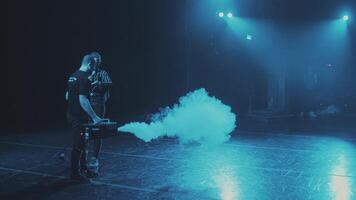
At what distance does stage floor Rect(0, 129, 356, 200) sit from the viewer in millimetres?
6387

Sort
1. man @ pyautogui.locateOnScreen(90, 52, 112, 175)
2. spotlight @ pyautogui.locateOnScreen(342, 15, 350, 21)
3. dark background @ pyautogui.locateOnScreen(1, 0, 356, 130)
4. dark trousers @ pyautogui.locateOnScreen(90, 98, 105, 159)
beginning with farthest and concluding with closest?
spotlight @ pyautogui.locateOnScreen(342, 15, 350, 21), dark background @ pyautogui.locateOnScreen(1, 0, 356, 130), dark trousers @ pyautogui.locateOnScreen(90, 98, 105, 159), man @ pyautogui.locateOnScreen(90, 52, 112, 175)

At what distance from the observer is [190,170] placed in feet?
26.3

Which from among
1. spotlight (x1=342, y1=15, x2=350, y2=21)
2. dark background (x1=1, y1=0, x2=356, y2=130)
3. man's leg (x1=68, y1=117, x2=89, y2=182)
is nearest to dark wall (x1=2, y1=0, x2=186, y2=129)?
dark background (x1=1, y1=0, x2=356, y2=130)

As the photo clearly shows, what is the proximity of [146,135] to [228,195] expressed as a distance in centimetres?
639

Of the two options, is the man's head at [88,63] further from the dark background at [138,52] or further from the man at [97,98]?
the dark background at [138,52]

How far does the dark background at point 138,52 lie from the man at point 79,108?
884 centimetres

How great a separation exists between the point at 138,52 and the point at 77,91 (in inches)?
489

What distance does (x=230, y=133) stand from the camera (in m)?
13.7

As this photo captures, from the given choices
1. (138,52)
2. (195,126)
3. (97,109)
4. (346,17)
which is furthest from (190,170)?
(346,17)

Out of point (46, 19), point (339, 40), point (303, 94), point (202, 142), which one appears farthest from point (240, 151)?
point (339, 40)

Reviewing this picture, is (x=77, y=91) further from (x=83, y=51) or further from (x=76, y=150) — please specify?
(x=83, y=51)

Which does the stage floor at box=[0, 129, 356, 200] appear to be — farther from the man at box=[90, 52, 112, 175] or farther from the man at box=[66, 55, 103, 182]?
the man at box=[66, 55, 103, 182]

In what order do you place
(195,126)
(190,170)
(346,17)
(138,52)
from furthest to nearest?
(346,17) < (138,52) < (195,126) < (190,170)

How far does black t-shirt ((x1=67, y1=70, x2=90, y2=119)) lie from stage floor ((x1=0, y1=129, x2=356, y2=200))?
1.30 m
